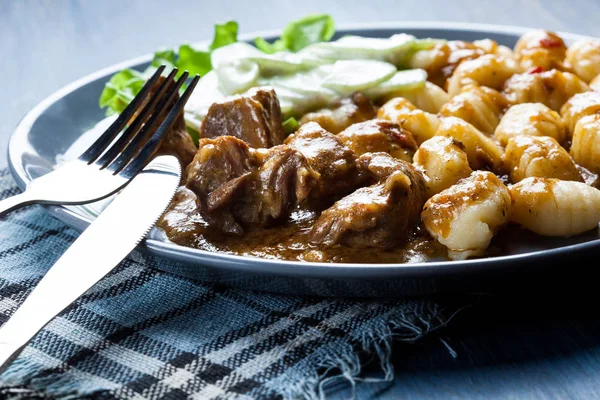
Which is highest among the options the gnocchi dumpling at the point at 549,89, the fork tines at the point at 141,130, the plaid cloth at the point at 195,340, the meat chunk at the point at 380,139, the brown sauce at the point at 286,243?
the fork tines at the point at 141,130

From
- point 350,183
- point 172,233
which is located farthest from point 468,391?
point 172,233

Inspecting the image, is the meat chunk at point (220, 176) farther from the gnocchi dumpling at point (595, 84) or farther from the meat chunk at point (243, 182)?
the gnocchi dumpling at point (595, 84)

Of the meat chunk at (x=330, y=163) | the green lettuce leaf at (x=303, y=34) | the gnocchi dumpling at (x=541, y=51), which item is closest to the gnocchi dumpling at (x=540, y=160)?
the meat chunk at (x=330, y=163)

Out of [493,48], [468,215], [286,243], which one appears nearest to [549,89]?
[493,48]


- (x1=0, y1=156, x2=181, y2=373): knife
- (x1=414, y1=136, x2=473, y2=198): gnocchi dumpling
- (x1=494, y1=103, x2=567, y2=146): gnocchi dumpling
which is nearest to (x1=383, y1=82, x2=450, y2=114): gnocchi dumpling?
(x1=494, y1=103, x2=567, y2=146): gnocchi dumpling

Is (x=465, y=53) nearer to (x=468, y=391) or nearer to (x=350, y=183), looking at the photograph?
(x=350, y=183)

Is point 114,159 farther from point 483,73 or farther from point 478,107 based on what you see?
point 483,73

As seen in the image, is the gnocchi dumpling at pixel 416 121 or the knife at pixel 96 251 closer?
the knife at pixel 96 251
